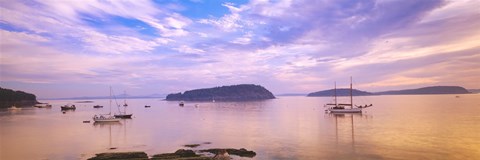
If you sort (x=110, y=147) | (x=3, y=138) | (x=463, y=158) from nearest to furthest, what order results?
(x=463, y=158), (x=110, y=147), (x=3, y=138)

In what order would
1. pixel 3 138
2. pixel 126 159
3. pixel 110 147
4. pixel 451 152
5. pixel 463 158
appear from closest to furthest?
pixel 126 159 → pixel 463 158 → pixel 451 152 → pixel 110 147 → pixel 3 138

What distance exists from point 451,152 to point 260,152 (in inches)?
727

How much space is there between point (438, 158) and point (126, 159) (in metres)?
27.2

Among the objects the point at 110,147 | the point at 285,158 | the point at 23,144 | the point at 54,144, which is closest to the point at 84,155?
the point at 110,147

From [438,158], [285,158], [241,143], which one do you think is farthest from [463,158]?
[241,143]

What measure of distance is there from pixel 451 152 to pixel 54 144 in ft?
144

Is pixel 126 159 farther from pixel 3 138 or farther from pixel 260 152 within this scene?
pixel 3 138

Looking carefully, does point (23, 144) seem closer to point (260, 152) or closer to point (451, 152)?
point (260, 152)

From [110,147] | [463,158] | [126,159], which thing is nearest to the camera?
[126,159]

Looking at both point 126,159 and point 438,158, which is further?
point 438,158

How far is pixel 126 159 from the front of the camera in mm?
30938

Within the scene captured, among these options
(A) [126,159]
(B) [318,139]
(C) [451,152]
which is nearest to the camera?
(A) [126,159]

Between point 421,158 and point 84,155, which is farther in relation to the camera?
point 84,155

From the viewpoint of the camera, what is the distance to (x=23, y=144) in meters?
46.6
